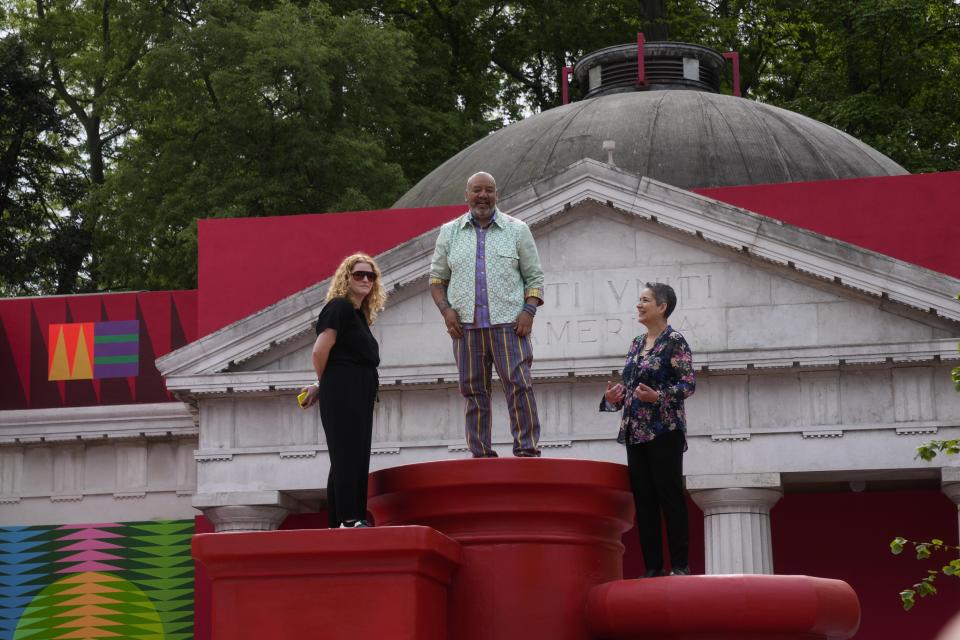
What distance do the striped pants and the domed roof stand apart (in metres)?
21.2

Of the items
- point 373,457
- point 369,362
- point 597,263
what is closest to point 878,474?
point 597,263

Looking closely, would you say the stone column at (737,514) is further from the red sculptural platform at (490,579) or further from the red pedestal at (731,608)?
A: the red pedestal at (731,608)

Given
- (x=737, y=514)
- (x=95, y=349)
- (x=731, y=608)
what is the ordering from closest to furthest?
(x=731, y=608) → (x=737, y=514) → (x=95, y=349)

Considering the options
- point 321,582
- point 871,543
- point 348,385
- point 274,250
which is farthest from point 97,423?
point 321,582

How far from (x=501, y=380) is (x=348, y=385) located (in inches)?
57.2

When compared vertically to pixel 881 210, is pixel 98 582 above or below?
below

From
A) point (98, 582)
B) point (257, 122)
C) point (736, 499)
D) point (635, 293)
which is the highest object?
point (257, 122)

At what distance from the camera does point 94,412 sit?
2752 cm

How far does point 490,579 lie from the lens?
7.84 metres

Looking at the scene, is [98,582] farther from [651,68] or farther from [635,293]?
[651,68]

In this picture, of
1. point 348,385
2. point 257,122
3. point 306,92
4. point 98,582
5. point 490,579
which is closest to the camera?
point 490,579

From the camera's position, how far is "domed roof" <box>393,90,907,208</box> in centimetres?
3209

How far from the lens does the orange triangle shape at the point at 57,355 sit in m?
28.3

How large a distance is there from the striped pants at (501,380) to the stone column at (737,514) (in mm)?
13939
